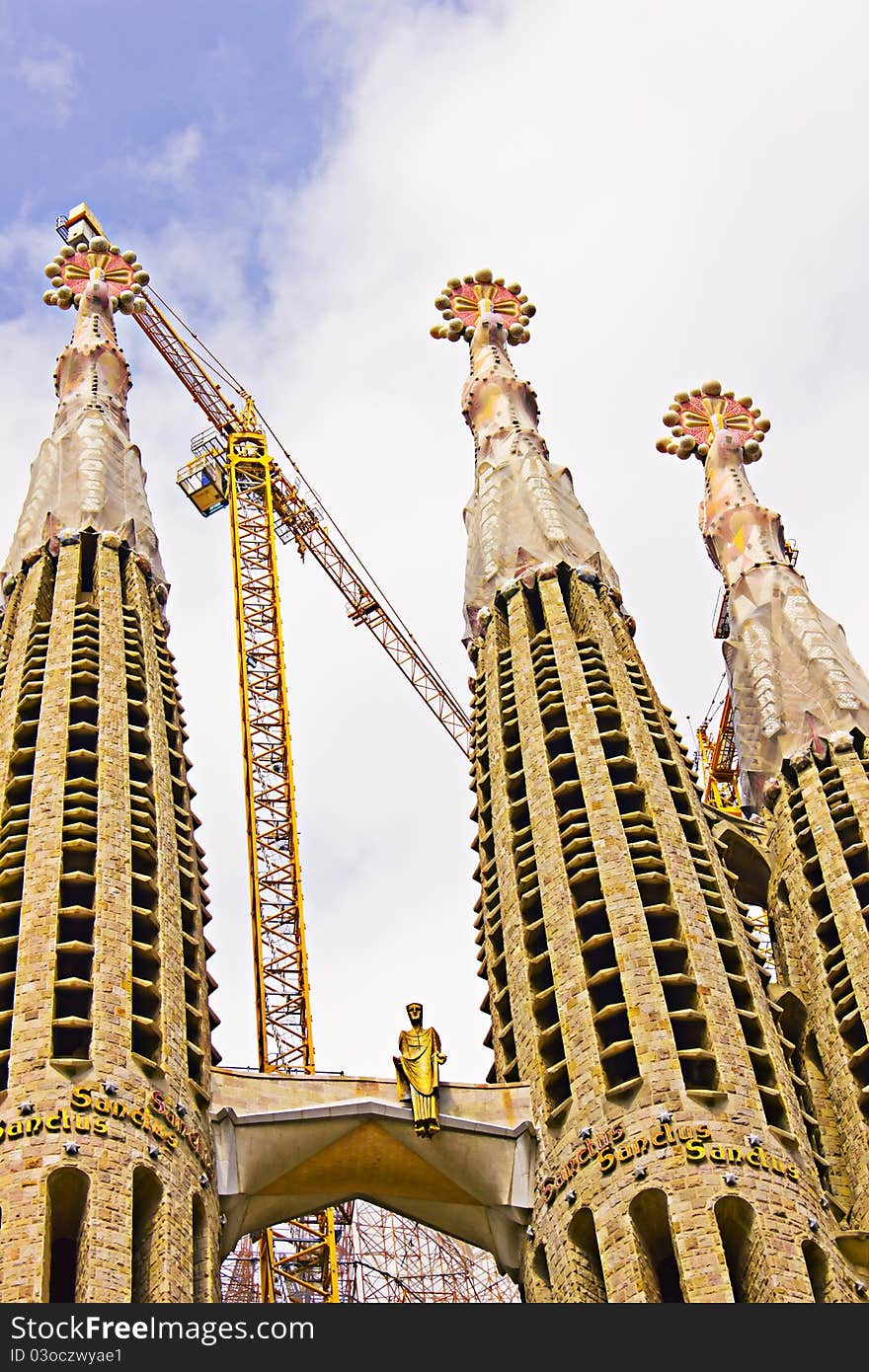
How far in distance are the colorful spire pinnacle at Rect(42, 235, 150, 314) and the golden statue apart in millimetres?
31164

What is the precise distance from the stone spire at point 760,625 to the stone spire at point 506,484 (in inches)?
150

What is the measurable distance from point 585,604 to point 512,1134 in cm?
1741

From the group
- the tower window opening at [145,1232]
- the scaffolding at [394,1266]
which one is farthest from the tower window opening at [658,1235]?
the scaffolding at [394,1266]

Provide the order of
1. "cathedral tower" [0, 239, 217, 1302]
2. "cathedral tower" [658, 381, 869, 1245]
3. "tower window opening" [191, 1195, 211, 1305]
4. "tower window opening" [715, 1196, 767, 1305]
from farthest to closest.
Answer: "cathedral tower" [658, 381, 869, 1245] → "tower window opening" [191, 1195, 211, 1305] → "tower window opening" [715, 1196, 767, 1305] → "cathedral tower" [0, 239, 217, 1302]

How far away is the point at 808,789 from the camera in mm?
58844

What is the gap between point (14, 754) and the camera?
5269 centimetres

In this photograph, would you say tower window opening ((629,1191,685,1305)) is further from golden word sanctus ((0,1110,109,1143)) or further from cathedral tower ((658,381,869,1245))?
golden word sanctus ((0,1110,109,1143))

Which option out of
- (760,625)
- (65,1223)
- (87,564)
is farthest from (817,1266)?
(87,564)

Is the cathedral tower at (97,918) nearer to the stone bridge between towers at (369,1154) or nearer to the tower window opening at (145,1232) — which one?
the tower window opening at (145,1232)

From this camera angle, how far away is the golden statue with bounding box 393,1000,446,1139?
4728cm

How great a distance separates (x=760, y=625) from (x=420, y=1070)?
806 inches

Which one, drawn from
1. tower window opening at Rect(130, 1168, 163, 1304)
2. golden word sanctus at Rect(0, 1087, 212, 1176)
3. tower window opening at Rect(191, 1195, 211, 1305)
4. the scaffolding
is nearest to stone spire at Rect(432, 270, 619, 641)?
the scaffolding

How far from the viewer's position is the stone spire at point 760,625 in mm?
60750
